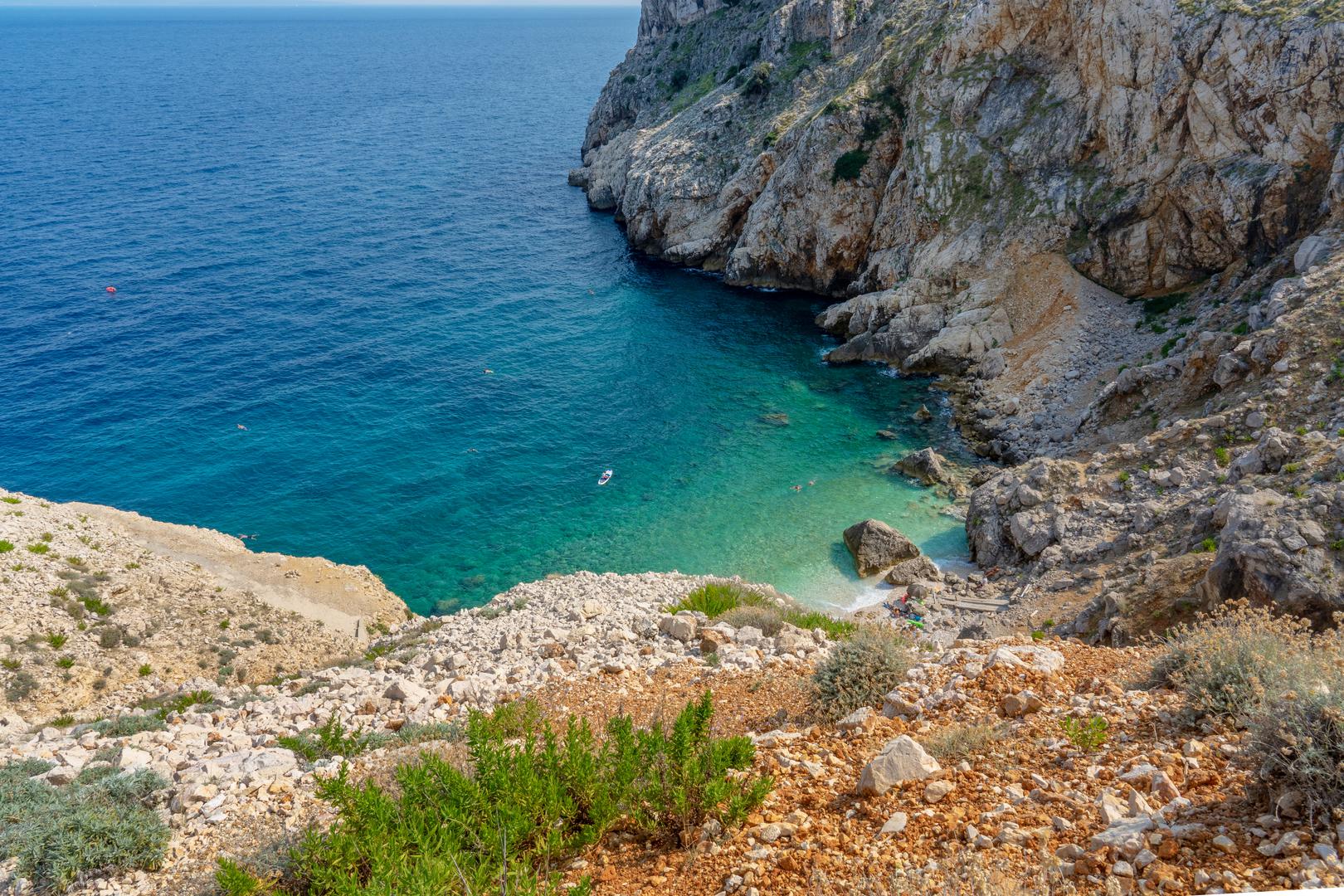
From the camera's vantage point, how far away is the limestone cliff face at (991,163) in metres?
33.2

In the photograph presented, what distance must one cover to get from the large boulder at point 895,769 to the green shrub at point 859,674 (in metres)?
2.56

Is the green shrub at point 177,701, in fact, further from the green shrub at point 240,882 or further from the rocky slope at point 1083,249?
the rocky slope at point 1083,249

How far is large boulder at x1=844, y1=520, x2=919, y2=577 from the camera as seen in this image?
28.4 metres

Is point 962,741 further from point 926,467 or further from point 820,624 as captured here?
point 926,467

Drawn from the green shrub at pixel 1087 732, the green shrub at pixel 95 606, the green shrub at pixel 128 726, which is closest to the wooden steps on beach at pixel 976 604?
the green shrub at pixel 1087 732

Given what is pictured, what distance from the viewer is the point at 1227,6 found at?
112ft

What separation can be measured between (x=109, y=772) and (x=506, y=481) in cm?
2336

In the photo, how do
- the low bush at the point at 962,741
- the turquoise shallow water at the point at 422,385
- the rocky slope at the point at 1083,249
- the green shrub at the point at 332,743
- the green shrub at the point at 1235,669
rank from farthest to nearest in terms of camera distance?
the turquoise shallow water at the point at 422,385, the rocky slope at the point at 1083,249, the green shrub at the point at 332,743, the low bush at the point at 962,741, the green shrub at the point at 1235,669

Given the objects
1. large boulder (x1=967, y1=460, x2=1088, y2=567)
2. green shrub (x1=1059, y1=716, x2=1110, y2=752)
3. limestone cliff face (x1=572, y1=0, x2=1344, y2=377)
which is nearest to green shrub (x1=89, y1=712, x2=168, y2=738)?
green shrub (x1=1059, y1=716, x2=1110, y2=752)

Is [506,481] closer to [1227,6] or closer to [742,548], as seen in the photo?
[742,548]

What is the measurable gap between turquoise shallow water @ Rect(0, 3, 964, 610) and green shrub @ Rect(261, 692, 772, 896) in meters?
19.3

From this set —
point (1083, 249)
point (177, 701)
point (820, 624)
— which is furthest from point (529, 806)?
point (1083, 249)

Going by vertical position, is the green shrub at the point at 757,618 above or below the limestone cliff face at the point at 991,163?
below

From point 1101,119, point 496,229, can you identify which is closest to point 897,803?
point 1101,119
